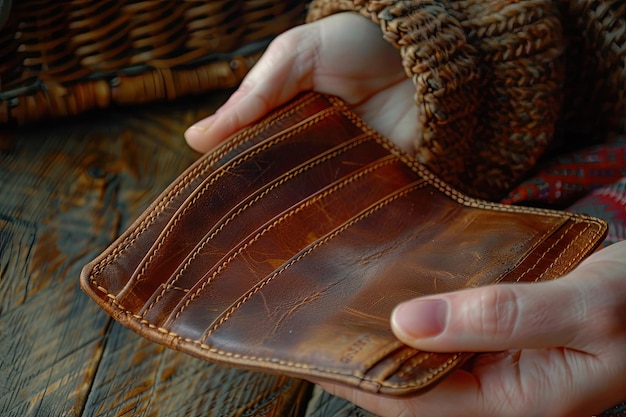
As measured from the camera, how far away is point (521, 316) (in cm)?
58

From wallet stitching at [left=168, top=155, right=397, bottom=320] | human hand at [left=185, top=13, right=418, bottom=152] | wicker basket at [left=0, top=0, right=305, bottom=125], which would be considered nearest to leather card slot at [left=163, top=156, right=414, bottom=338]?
wallet stitching at [left=168, top=155, right=397, bottom=320]

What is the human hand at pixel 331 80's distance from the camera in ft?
2.72

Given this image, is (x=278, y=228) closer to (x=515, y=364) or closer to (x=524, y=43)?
(x=515, y=364)

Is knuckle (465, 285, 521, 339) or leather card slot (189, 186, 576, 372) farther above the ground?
knuckle (465, 285, 521, 339)

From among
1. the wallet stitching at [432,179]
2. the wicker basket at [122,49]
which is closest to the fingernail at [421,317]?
the wallet stitching at [432,179]

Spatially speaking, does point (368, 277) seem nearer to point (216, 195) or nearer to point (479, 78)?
point (216, 195)

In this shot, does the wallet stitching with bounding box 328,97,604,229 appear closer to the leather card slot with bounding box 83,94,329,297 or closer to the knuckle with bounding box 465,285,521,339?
the leather card slot with bounding box 83,94,329,297

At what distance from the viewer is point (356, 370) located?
52 centimetres

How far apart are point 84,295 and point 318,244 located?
32 cm

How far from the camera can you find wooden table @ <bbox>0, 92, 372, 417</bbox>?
0.73 meters

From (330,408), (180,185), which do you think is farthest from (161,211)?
(330,408)

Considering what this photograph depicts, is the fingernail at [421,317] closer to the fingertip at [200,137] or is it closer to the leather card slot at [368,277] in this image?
the leather card slot at [368,277]

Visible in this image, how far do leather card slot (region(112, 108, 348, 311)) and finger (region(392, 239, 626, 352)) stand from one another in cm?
22

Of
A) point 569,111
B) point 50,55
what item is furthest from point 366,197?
point 50,55
